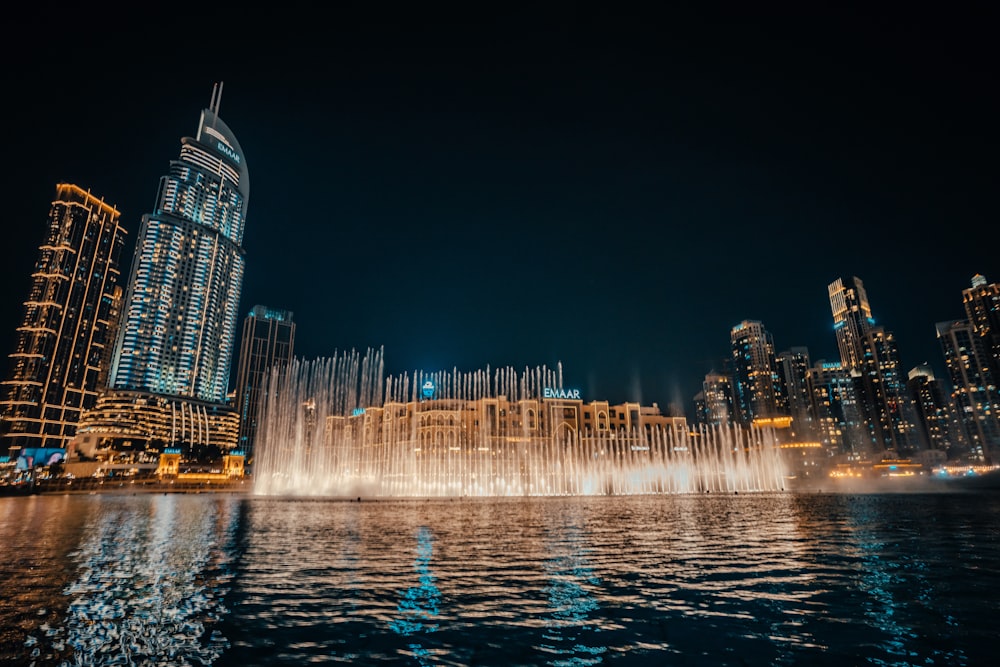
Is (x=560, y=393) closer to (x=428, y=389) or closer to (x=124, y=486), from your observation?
(x=428, y=389)

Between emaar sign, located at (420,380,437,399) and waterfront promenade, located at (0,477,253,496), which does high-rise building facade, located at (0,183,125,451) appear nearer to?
waterfront promenade, located at (0,477,253,496)

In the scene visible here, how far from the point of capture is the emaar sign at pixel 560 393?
14900 cm

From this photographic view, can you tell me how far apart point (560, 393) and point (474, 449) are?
1258 inches

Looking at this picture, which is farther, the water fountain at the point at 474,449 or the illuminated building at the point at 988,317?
the illuminated building at the point at 988,317

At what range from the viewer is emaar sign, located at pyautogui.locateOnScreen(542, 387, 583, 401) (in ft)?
489

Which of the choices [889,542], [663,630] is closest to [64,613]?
[663,630]

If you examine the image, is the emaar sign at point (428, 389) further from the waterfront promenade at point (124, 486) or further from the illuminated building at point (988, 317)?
the illuminated building at point (988, 317)

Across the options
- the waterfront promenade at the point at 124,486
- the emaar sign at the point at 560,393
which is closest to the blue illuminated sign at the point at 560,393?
the emaar sign at the point at 560,393

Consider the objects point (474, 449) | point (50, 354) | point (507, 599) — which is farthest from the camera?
point (50, 354)

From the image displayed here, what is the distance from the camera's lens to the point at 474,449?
132875mm

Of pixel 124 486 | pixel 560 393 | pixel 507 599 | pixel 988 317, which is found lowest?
pixel 507 599

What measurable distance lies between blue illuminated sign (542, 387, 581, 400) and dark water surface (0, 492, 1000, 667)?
385ft

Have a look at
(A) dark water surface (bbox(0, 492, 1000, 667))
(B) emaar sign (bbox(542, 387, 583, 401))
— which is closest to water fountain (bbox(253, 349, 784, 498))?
(B) emaar sign (bbox(542, 387, 583, 401))

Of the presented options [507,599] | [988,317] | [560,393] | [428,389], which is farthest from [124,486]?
[988,317]
